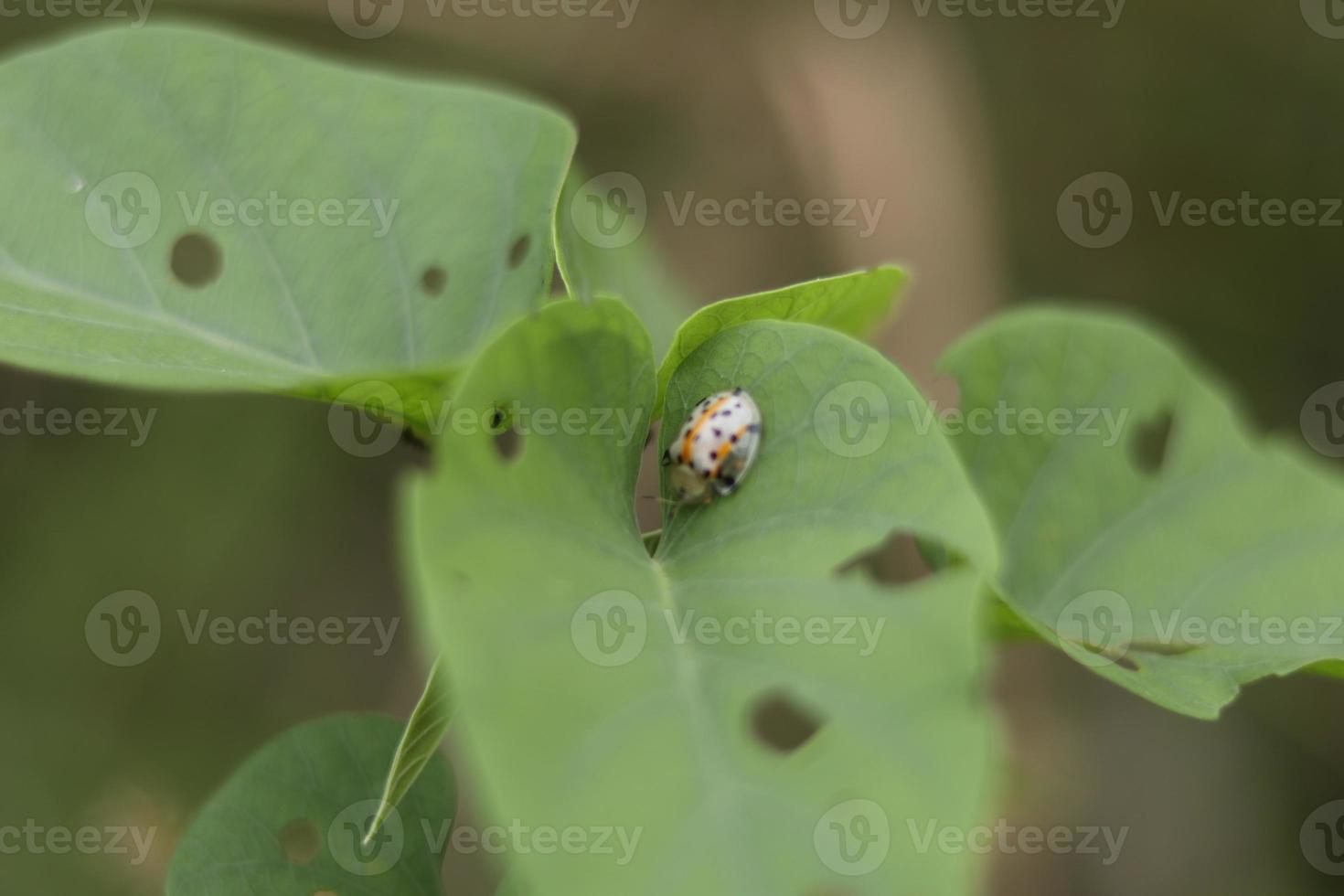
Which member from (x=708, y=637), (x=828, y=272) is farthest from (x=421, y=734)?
(x=828, y=272)

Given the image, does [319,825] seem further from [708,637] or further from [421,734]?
[708,637]

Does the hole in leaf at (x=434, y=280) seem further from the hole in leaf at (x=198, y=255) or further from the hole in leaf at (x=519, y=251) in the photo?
the hole in leaf at (x=198, y=255)

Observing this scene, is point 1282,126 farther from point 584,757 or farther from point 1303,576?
point 584,757

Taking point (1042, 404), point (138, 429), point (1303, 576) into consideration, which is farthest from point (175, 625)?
point (1303, 576)

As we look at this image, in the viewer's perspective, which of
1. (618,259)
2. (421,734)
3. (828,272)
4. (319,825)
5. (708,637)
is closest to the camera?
(708,637)

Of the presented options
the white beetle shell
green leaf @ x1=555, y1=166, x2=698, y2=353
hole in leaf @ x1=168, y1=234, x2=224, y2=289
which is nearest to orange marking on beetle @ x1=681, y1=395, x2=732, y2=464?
the white beetle shell

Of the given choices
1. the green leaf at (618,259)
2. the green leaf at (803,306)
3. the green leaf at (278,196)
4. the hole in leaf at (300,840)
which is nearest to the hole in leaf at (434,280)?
the green leaf at (278,196)

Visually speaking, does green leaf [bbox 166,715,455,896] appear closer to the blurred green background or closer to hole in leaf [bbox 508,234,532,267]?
hole in leaf [bbox 508,234,532,267]
